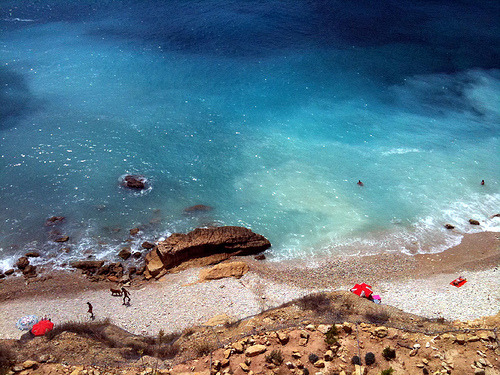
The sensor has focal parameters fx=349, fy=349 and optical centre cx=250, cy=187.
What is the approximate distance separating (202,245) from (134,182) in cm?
1144

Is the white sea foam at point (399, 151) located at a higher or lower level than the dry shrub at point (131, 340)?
higher

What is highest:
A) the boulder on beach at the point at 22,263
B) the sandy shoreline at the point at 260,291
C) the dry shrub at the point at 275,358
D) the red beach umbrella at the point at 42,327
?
the dry shrub at the point at 275,358

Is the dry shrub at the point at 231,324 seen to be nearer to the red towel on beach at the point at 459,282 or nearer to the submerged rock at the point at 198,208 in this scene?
the submerged rock at the point at 198,208

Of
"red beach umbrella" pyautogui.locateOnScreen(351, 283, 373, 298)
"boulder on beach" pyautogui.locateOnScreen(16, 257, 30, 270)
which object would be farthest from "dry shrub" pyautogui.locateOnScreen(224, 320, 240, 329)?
"boulder on beach" pyautogui.locateOnScreen(16, 257, 30, 270)

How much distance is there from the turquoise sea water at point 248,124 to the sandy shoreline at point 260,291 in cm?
229

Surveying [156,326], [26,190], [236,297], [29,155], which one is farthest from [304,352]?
[29,155]

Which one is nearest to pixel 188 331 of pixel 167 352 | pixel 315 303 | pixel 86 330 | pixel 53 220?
pixel 167 352

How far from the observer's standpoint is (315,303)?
21047mm

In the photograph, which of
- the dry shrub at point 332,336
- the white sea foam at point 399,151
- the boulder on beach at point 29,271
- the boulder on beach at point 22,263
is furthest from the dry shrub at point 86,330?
the white sea foam at point 399,151

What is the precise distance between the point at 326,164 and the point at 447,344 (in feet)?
78.7

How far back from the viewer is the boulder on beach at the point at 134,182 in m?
33.7

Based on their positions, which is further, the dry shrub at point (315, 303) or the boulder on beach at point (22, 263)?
the boulder on beach at point (22, 263)

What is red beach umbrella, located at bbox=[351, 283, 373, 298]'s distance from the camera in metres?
22.8

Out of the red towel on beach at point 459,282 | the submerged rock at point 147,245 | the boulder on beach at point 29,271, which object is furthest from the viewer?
the submerged rock at point 147,245
